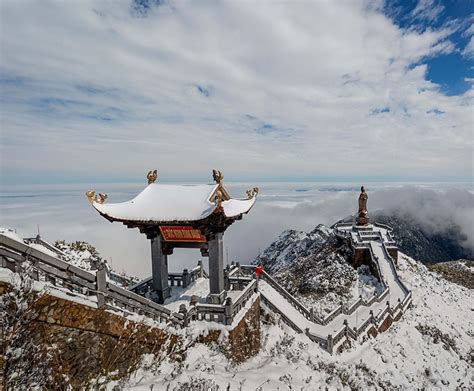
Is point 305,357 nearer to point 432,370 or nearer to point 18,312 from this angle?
point 432,370

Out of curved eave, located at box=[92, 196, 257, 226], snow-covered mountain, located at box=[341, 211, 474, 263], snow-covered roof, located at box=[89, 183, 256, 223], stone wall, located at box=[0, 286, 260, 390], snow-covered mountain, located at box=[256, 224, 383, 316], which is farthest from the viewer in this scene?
snow-covered mountain, located at box=[341, 211, 474, 263]

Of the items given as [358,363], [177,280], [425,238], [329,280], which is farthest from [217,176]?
[425,238]

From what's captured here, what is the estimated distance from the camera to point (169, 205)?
44.2ft

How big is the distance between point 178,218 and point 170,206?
98cm

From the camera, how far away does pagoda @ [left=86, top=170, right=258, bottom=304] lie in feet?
42.0

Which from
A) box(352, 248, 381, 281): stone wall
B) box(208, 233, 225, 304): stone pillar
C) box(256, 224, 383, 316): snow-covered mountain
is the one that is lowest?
box(256, 224, 383, 316): snow-covered mountain

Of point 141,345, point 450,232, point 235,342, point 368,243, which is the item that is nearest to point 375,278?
point 368,243

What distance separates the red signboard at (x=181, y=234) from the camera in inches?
540

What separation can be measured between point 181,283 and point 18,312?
11232 mm

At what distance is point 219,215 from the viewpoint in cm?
1252

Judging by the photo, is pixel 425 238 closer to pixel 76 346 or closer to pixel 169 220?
pixel 169 220

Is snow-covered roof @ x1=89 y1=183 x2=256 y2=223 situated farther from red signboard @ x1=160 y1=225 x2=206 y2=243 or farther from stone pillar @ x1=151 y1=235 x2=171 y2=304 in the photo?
stone pillar @ x1=151 y1=235 x2=171 y2=304

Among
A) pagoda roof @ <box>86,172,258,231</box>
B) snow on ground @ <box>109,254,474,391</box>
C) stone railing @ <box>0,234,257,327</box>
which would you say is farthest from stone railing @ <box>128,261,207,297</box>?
snow on ground @ <box>109,254,474,391</box>

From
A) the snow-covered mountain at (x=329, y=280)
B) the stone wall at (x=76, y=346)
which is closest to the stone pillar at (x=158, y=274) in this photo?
the stone wall at (x=76, y=346)
